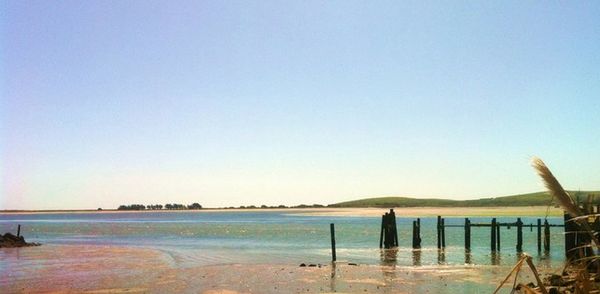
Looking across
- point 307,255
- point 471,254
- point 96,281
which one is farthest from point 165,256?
point 471,254

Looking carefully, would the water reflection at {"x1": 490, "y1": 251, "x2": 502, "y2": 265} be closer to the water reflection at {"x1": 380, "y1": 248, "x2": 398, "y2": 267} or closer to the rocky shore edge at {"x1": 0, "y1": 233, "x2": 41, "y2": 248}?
the water reflection at {"x1": 380, "y1": 248, "x2": 398, "y2": 267}

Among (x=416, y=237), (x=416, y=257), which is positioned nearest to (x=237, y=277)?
(x=416, y=257)

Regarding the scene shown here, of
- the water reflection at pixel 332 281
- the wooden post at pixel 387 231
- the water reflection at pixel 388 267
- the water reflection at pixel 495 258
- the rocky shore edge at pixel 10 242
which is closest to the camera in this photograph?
the water reflection at pixel 332 281

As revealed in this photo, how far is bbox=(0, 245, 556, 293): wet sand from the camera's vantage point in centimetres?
2145

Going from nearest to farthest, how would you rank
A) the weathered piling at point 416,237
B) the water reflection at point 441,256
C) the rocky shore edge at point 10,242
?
the water reflection at point 441,256 → the weathered piling at point 416,237 → the rocky shore edge at point 10,242

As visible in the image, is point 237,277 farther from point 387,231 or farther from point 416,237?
point 416,237

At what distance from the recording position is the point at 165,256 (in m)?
35.7

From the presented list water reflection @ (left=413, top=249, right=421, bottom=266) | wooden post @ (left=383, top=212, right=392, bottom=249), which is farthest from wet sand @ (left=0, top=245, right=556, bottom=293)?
wooden post @ (left=383, top=212, right=392, bottom=249)

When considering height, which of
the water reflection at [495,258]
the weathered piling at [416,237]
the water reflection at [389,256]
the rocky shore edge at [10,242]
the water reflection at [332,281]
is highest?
the weathered piling at [416,237]

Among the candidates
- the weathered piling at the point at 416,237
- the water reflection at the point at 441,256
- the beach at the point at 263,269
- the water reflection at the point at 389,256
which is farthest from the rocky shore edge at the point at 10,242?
the water reflection at the point at 441,256

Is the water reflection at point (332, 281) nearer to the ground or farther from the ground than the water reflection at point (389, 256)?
farther from the ground

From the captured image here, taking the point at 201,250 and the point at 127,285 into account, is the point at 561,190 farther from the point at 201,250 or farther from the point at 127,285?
the point at 201,250

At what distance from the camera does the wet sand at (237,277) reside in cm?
2145

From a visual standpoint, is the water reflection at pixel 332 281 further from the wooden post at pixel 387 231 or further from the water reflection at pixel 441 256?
the wooden post at pixel 387 231
